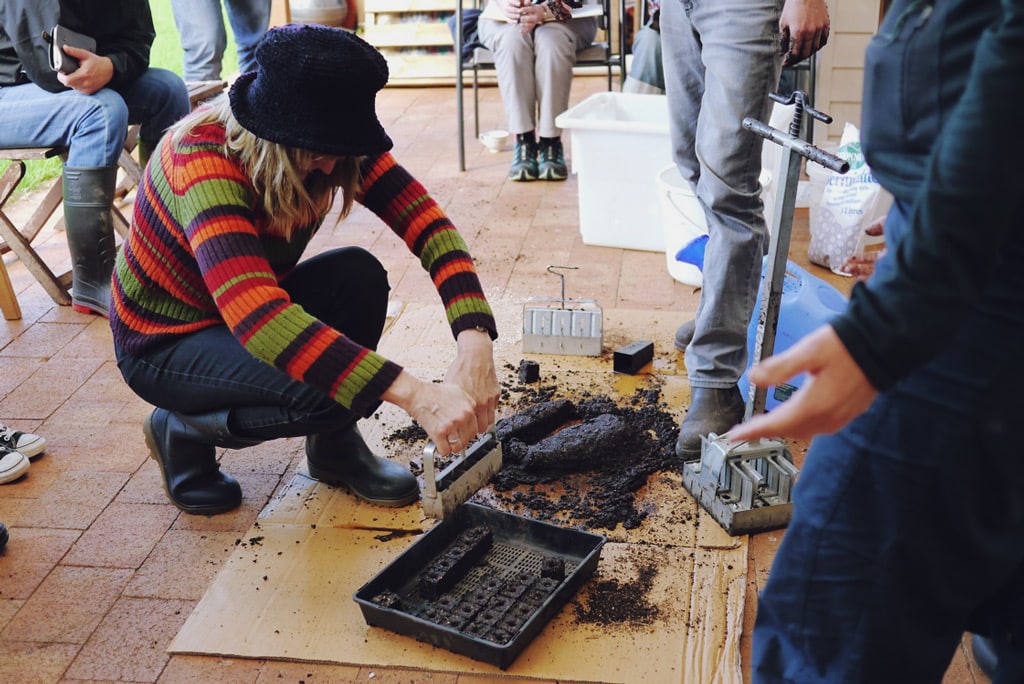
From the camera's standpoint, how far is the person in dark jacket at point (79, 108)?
3.19 metres

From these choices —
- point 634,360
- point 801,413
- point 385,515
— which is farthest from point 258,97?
point 634,360

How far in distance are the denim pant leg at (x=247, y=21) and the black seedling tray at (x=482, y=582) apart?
3482 mm

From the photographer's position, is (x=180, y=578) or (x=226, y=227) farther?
(x=180, y=578)

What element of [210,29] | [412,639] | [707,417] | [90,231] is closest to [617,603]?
[412,639]

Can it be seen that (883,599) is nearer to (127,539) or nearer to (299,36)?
(299,36)

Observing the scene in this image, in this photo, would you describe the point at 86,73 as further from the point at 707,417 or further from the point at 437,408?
the point at 707,417

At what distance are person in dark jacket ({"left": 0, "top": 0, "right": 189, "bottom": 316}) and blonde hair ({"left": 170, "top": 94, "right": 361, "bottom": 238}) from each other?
1390mm

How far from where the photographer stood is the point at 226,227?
1.85 meters

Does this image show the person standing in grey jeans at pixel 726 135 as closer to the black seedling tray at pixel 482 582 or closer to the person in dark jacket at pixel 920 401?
the black seedling tray at pixel 482 582

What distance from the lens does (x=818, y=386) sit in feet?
3.15

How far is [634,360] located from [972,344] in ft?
5.95

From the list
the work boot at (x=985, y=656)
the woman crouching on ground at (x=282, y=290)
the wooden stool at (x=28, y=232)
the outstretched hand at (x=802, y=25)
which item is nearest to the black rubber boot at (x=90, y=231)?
the wooden stool at (x=28, y=232)

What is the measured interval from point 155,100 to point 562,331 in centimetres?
170

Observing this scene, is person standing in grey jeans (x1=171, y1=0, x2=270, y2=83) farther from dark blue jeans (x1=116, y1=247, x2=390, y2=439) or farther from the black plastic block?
dark blue jeans (x1=116, y1=247, x2=390, y2=439)
